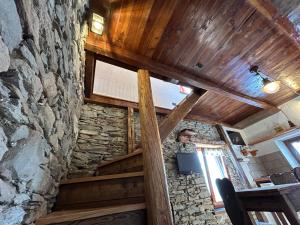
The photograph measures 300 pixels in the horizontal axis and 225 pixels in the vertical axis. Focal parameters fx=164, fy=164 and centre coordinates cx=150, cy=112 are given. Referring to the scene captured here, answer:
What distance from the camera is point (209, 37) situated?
7.18ft

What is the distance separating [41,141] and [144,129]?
970 mm

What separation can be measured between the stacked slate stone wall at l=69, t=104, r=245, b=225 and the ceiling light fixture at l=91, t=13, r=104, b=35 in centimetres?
131

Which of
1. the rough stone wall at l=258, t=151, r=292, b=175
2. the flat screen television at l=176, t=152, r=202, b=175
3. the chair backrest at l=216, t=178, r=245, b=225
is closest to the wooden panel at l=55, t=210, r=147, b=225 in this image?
the chair backrest at l=216, t=178, r=245, b=225

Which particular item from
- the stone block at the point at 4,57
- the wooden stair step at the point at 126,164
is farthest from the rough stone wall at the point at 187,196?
the stone block at the point at 4,57

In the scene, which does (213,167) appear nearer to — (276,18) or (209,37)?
(209,37)

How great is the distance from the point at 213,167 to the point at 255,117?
1.94 m

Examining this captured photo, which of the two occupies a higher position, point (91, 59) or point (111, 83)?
point (111, 83)

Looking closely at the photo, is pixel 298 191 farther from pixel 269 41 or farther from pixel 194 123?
pixel 194 123

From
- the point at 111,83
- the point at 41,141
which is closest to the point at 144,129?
the point at 41,141

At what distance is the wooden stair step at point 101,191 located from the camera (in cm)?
135

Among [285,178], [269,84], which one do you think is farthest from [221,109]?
[285,178]

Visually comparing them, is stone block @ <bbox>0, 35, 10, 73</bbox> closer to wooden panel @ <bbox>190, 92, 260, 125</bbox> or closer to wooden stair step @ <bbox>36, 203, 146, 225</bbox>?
wooden stair step @ <bbox>36, 203, 146, 225</bbox>

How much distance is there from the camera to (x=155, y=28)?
80.0 inches

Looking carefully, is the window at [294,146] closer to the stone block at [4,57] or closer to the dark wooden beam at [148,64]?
the dark wooden beam at [148,64]
